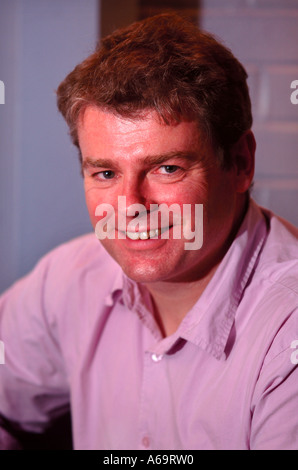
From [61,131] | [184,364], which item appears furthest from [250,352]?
[61,131]

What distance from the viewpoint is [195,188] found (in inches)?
33.9

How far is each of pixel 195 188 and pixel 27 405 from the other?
59 cm

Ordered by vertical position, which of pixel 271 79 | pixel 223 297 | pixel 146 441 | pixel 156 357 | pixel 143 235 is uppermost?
pixel 271 79

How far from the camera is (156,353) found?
96 centimetres

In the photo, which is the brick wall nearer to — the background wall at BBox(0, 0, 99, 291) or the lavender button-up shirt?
the background wall at BBox(0, 0, 99, 291)

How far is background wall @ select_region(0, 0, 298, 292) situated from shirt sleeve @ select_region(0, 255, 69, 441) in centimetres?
45

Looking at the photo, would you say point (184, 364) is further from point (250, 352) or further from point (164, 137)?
point (164, 137)

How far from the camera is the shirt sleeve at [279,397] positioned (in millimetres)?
749

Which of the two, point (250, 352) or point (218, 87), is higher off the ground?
point (218, 87)

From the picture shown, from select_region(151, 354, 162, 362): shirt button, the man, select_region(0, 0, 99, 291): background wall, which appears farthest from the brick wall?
select_region(151, 354, 162, 362): shirt button

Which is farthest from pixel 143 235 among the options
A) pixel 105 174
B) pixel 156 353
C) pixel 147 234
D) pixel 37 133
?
pixel 37 133

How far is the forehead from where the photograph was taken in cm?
81

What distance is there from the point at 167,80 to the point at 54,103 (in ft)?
2.56

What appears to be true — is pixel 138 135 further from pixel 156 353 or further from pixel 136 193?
pixel 156 353
